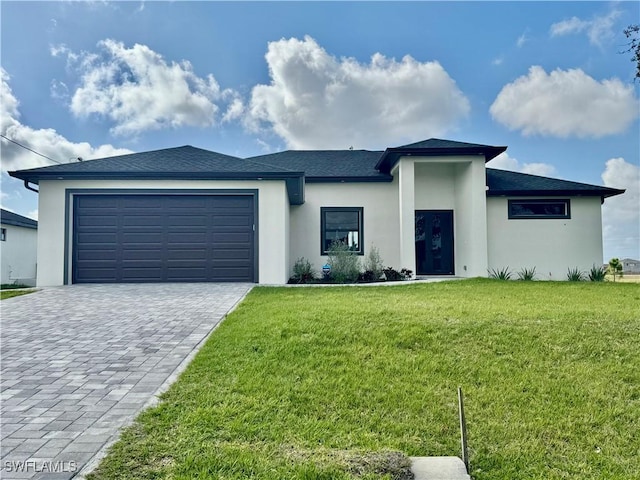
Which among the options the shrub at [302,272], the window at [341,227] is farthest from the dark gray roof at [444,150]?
the shrub at [302,272]

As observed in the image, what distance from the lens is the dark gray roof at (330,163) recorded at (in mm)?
13586

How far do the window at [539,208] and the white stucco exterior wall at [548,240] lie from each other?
19 cm

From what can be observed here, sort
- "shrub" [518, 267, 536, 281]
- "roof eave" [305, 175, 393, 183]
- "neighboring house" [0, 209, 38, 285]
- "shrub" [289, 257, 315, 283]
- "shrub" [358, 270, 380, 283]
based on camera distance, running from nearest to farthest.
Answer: "shrub" [289, 257, 315, 283] → "shrub" [358, 270, 380, 283] → "shrub" [518, 267, 536, 281] → "roof eave" [305, 175, 393, 183] → "neighboring house" [0, 209, 38, 285]

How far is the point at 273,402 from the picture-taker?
10.3 ft

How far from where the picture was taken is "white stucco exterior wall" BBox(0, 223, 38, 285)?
1712 centimetres

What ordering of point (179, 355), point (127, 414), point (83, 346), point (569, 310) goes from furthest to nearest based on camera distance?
point (569, 310)
point (83, 346)
point (179, 355)
point (127, 414)

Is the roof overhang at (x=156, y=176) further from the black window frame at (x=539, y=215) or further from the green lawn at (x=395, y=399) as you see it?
the black window frame at (x=539, y=215)

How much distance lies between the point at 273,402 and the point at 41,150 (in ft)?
64.7

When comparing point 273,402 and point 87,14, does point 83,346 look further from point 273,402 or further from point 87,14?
point 87,14

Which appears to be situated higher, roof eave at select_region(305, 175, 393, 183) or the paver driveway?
roof eave at select_region(305, 175, 393, 183)

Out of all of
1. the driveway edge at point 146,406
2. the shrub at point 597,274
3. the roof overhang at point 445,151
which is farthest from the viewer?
the shrub at point 597,274

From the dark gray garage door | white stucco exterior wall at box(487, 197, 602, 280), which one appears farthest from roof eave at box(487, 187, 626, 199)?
the dark gray garage door

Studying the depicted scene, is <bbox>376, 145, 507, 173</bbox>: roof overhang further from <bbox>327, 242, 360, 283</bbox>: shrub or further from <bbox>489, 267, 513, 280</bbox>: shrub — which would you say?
<bbox>489, 267, 513, 280</bbox>: shrub

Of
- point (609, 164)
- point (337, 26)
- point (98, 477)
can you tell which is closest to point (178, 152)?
point (337, 26)
